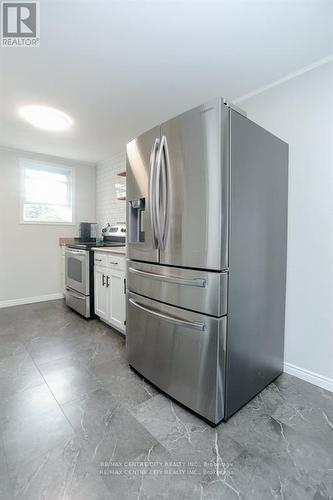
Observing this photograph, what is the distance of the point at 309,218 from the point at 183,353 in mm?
1381

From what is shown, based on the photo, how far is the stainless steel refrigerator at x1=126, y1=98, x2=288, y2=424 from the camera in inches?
54.3

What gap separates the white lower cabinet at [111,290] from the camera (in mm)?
2553

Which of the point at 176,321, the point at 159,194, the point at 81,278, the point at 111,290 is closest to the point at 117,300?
the point at 111,290

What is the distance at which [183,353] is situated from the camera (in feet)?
5.04

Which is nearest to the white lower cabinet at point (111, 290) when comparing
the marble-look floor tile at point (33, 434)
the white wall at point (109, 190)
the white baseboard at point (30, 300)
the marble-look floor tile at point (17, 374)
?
the marble-look floor tile at point (17, 374)

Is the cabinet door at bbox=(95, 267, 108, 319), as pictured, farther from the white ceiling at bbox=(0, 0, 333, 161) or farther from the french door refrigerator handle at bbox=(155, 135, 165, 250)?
the white ceiling at bbox=(0, 0, 333, 161)

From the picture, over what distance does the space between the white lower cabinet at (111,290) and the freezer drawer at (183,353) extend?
66cm

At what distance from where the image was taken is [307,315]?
6.21 feet

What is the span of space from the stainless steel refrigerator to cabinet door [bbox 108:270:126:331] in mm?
657

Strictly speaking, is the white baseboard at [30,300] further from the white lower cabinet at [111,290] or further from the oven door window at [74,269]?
the white lower cabinet at [111,290]

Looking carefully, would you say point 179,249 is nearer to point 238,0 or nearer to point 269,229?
point 269,229

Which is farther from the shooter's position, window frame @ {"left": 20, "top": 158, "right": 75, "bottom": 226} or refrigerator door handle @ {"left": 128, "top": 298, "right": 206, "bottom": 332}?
window frame @ {"left": 20, "top": 158, "right": 75, "bottom": 226}

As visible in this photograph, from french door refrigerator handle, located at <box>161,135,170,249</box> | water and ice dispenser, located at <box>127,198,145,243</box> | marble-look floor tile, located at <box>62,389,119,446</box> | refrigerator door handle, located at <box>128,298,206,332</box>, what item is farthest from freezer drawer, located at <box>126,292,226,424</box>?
french door refrigerator handle, located at <box>161,135,170,249</box>

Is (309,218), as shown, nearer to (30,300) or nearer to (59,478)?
(59,478)
